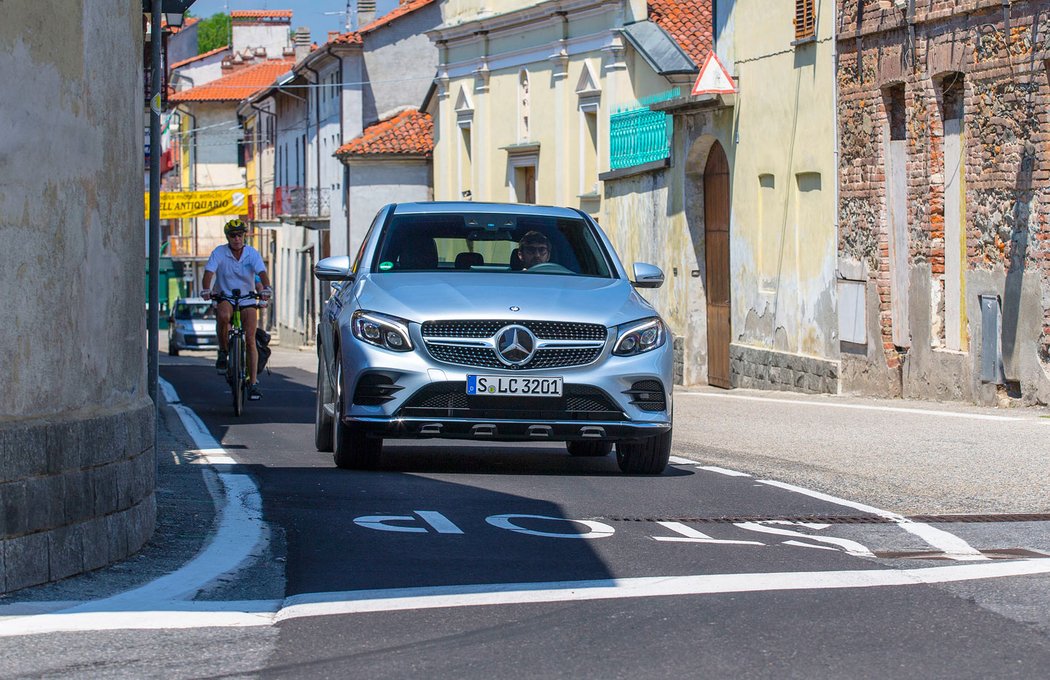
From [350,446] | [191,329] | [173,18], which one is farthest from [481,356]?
[191,329]

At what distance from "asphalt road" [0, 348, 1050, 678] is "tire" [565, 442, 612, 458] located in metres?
0.77

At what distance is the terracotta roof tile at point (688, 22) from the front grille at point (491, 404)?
71.9 ft

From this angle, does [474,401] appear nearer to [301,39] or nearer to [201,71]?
[301,39]

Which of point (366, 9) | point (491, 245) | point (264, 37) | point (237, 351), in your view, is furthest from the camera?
point (264, 37)

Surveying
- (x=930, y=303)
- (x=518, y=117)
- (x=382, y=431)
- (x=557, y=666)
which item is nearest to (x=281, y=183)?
(x=518, y=117)

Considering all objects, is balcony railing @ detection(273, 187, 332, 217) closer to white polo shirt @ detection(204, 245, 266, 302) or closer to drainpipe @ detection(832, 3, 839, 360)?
drainpipe @ detection(832, 3, 839, 360)

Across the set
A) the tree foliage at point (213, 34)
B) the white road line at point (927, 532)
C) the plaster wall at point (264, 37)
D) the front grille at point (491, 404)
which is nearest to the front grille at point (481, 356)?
the front grille at point (491, 404)

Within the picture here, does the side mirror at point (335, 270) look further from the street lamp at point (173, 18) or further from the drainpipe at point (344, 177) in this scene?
the drainpipe at point (344, 177)

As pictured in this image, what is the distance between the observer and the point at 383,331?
419 inches

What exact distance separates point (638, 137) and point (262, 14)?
61.6 metres

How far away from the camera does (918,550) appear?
7.86 m

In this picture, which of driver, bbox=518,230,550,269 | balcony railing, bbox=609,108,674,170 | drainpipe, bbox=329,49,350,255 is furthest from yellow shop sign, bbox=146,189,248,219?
driver, bbox=518,230,550,269

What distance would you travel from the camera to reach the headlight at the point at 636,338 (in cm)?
1074

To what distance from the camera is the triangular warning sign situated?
26.7 meters
